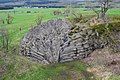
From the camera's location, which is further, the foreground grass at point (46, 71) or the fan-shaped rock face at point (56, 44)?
the fan-shaped rock face at point (56, 44)

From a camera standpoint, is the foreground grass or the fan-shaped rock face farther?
the fan-shaped rock face

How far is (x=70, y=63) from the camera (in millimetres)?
47656

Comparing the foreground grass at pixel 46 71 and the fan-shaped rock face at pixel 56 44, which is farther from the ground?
→ the fan-shaped rock face at pixel 56 44

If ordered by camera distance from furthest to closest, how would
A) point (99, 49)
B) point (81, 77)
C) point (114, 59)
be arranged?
1. point (99, 49)
2. point (114, 59)
3. point (81, 77)

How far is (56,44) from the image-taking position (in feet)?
163

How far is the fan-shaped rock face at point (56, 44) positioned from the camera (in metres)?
48.8

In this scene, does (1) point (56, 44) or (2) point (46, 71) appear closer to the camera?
(2) point (46, 71)

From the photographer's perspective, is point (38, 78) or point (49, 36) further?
point (49, 36)

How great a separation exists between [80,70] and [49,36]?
888 centimetres

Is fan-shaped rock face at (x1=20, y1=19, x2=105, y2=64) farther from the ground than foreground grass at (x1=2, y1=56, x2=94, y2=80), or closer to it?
farther from the ground

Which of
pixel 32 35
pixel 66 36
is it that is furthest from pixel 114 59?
pixel 32 35

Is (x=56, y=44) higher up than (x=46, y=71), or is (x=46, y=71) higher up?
(x=56, y=44)

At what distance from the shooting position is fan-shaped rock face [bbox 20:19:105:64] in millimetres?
48812

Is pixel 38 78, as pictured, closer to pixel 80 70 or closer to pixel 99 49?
pixel 80 70
